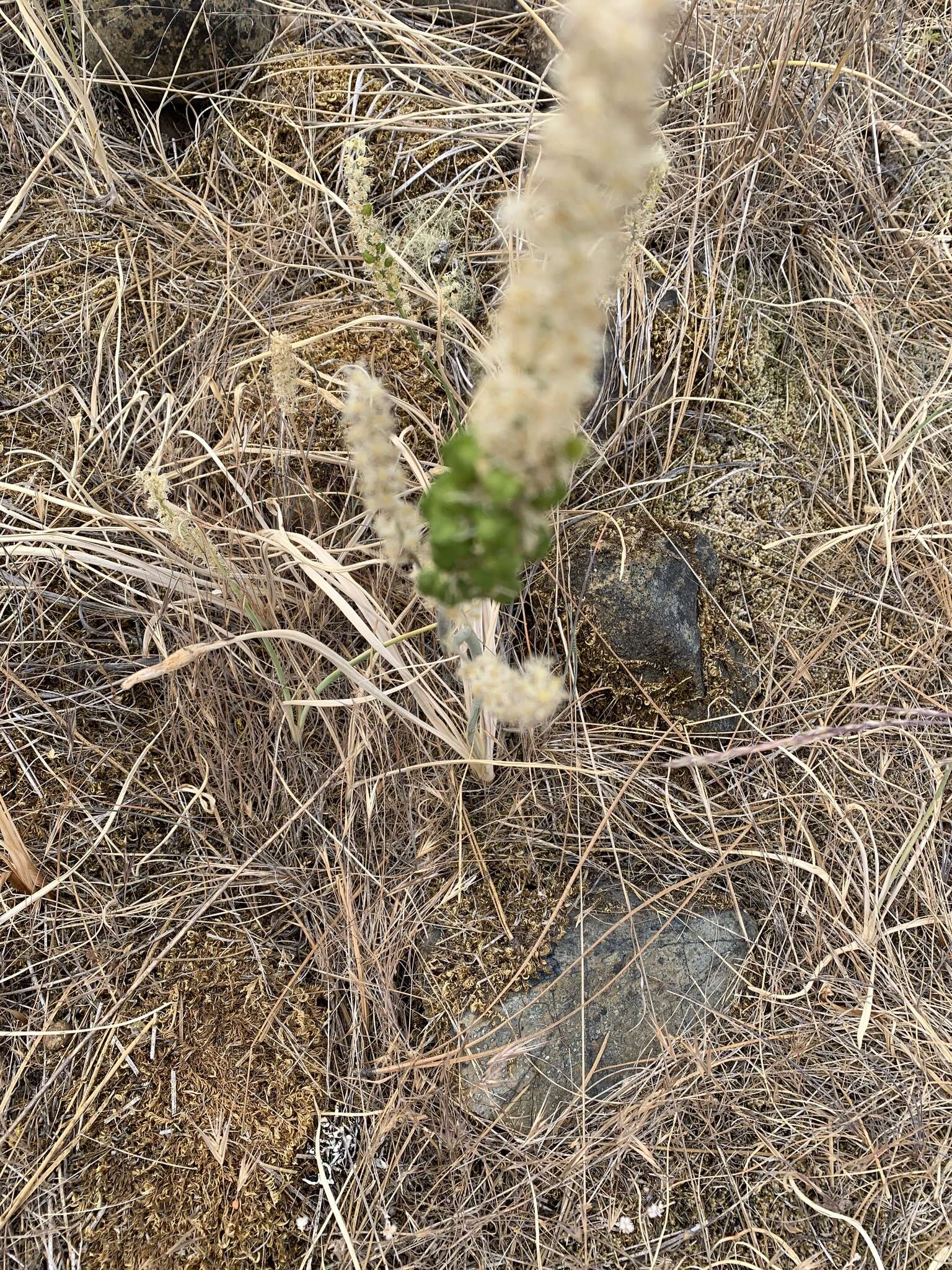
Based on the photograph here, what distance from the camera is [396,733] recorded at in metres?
1.67

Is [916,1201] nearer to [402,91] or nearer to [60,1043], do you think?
[60,1043]

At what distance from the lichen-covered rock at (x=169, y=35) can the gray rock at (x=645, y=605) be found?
1.52 metres

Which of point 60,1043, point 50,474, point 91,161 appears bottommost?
point 60,1043

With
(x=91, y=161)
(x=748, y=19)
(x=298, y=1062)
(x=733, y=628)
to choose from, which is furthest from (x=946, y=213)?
(x=298, y=1062)

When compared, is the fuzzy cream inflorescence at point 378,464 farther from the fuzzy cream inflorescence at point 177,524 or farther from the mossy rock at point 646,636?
the mossy rock at point 646,636

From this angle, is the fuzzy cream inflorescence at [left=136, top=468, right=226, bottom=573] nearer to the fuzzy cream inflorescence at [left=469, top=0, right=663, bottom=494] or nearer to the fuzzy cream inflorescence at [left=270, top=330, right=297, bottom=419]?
the fuzzy cream inflorescence at [left=270, top=330, right=297, bottom=419]

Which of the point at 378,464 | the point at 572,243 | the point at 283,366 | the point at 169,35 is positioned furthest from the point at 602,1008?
the point at 169,35

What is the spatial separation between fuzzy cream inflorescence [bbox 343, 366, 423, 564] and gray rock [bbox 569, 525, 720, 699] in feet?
2.58

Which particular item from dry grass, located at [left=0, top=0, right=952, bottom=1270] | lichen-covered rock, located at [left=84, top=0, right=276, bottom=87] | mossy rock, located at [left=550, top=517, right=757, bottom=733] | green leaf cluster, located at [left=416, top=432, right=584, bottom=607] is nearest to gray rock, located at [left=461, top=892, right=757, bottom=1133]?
dry grass, located at [left=0, top=0, right=952, bottom=1270]

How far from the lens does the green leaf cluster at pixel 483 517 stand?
670mm

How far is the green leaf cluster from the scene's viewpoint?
0.67 metres

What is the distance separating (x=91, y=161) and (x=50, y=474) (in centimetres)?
81

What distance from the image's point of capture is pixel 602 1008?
1639mm

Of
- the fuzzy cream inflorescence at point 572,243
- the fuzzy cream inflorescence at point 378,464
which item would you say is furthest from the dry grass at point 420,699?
the fuzzy cream inflorescence at point 572,243
